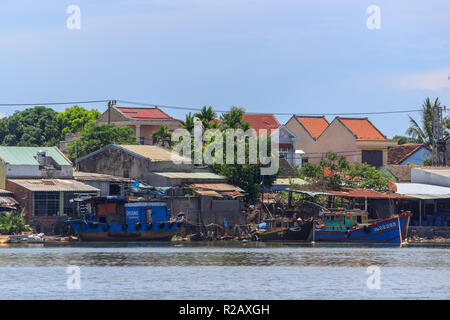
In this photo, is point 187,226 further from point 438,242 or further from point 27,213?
point 438,242

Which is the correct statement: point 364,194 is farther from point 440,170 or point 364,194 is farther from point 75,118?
point 75,118

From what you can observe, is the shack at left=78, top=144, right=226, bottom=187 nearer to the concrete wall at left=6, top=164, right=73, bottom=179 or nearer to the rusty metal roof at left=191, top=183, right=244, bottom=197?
the rusty metal roof at left=191, top=183, right=244, bottom=197

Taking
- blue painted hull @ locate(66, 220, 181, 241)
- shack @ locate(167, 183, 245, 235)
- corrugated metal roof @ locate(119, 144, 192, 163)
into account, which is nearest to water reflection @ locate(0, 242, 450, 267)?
blue painted hull @ locate(66, 220, 181, 241)

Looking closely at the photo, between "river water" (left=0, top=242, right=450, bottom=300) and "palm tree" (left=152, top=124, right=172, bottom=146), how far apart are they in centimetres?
2406

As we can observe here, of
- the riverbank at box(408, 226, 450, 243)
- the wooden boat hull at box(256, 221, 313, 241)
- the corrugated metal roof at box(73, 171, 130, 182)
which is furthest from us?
the corrugated metal roof at box(73, 171, 130, 182)

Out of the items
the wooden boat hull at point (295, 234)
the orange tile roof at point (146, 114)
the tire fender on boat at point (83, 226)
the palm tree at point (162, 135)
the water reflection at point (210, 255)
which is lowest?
the water reflection at point (210, 255)

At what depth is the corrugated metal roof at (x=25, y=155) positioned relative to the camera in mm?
62219

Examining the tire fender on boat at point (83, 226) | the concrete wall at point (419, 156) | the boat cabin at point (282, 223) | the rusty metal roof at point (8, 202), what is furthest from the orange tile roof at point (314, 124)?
the rusty metal roof at point (8, 202)

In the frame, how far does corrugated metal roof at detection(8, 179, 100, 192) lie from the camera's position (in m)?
58.5

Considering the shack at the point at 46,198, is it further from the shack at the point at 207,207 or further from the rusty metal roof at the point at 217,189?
the rusty metal roof at the point at 217,189

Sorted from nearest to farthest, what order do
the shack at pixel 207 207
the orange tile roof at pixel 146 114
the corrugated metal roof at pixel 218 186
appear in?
the shack at pixel 207 207 → the corrugated metal roof at pixel 218 186 → the orange tile roof at pixel 146 114

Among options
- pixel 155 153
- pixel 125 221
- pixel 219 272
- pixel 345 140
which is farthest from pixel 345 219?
pixel 345 140

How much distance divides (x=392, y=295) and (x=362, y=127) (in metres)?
55.7

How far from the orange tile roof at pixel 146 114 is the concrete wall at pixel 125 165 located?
50.3 feet
